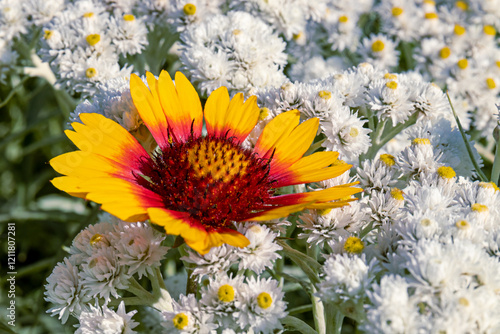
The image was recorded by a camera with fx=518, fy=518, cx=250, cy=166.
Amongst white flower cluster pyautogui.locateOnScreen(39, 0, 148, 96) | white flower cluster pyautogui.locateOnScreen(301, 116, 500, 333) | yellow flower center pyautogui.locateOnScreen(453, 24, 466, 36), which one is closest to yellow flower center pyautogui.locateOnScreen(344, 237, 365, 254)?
white flower cluster pyautogui.locateOnScreen(301, 116, 500, 333)

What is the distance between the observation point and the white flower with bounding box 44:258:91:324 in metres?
1.07

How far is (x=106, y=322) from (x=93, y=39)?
0.96m

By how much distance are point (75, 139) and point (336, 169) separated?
56 cm

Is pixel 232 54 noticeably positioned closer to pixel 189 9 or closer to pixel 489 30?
pixel 189 9

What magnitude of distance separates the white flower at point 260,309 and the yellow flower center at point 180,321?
0.09 metres

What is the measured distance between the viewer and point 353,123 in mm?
1305

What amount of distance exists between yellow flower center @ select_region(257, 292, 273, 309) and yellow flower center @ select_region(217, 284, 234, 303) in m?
0.05

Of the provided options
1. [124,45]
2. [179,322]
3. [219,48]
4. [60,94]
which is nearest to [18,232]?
[60,94]

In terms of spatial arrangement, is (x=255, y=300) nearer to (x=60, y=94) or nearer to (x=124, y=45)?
(x=124, y=45)

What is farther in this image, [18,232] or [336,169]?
[18,232]

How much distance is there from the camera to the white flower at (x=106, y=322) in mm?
1004

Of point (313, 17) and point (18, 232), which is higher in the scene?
Answer: point (313, 17)

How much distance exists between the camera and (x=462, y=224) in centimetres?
100

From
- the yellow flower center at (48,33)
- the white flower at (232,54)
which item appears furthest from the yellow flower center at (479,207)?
the yellow flower center at (48,33)
